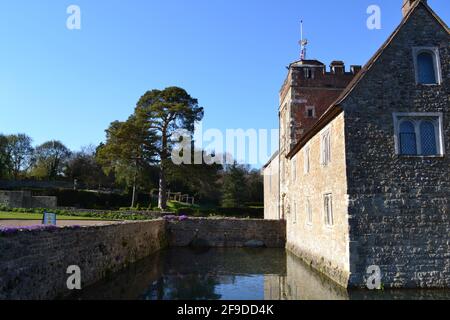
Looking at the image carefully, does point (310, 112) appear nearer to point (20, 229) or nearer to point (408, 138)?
point (408, 138)

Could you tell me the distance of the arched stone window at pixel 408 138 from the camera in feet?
44.5

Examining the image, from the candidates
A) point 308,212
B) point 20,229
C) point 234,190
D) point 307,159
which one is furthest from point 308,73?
point 234,190

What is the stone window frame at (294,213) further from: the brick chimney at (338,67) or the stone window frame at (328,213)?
the brick chimney at (338,67)

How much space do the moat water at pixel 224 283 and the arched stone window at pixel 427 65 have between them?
7.32 metres

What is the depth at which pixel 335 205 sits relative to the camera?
14453 millimetres

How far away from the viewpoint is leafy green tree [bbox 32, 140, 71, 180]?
6381cm

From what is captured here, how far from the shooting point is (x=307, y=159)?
2020cm

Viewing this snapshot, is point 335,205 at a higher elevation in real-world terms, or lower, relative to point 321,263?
higher

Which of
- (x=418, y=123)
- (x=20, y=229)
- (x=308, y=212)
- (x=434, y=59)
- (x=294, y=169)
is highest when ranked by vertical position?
(x=434, y=59)

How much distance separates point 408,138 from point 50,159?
213ft

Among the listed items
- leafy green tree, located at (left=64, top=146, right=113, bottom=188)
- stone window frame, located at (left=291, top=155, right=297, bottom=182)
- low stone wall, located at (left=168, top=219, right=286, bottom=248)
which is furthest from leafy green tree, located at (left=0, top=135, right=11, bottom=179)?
stone window frame, located at (left=291, top=155, right=297, bottom=182)
